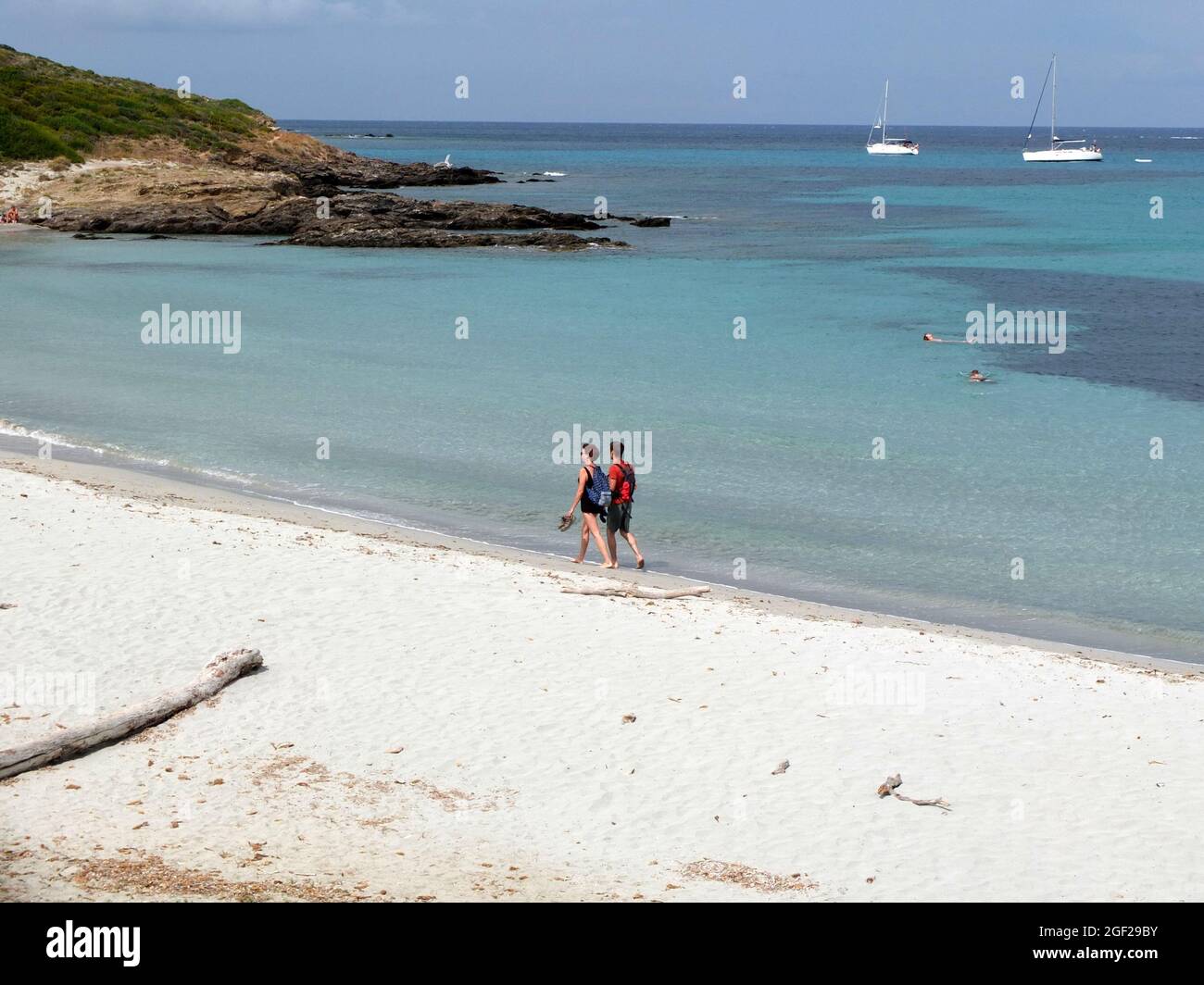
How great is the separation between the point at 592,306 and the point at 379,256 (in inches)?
633

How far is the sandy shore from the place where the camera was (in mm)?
7914

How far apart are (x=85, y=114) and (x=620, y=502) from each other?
70.0 m

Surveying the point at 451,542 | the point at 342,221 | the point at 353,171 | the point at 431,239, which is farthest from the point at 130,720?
the point at 353,171

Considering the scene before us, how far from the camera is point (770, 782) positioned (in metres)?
9.31

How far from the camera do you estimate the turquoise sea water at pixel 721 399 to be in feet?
53.9

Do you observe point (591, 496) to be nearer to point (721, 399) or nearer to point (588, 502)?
point (588, 502)

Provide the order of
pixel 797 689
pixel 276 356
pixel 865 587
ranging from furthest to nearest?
1. pixel 276 356
2. pixel 865 587
3. pixel 797 689

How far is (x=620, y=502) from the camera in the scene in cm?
1542

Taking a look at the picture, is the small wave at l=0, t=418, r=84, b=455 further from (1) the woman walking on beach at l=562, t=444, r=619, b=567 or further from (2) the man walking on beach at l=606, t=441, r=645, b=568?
(2) the man walking on beach at l=606, t=441, r=645, b=568

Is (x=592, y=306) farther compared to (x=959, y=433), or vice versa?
(x=592, y=306)

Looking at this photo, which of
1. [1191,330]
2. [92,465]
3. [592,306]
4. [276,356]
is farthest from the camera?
[592,306]
